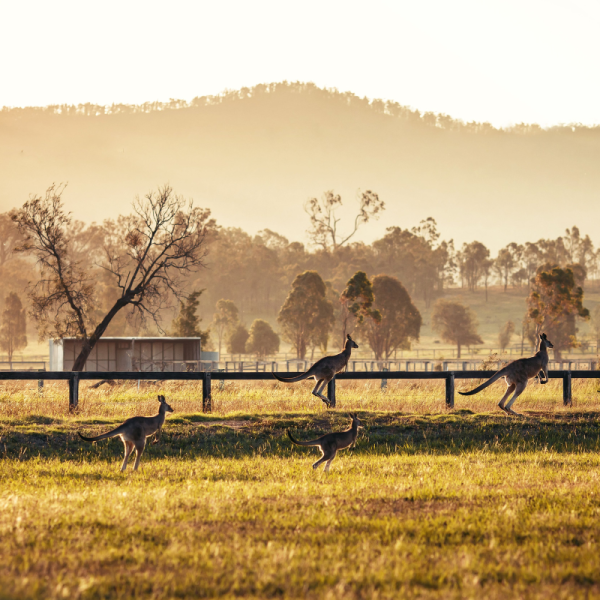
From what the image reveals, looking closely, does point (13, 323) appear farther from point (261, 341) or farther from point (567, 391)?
point (567, 391)

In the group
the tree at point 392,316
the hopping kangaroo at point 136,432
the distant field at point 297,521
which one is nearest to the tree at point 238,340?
the tree at point 392,316

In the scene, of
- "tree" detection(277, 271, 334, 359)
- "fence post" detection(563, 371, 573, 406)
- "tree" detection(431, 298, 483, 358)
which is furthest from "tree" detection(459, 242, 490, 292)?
"fence post" detection(563, 371, 573, 406)

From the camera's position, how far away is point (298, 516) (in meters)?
7.07

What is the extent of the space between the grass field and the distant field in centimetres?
2

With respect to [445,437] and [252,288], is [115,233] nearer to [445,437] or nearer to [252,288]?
[252,288]

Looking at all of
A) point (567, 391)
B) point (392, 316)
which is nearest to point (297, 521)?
point (567, 391)

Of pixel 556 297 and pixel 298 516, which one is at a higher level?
pixel 556 297

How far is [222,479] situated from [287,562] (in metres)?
4.23

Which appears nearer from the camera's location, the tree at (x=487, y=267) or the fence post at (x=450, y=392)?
the fence post at (x=450, y=392)

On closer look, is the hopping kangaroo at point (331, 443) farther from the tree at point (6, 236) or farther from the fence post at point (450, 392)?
the tree at point (6, 236)

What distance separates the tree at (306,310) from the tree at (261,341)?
28.9 ft

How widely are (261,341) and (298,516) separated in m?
92.1

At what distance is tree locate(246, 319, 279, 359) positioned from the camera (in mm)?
98875

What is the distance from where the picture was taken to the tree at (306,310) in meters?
88.6
